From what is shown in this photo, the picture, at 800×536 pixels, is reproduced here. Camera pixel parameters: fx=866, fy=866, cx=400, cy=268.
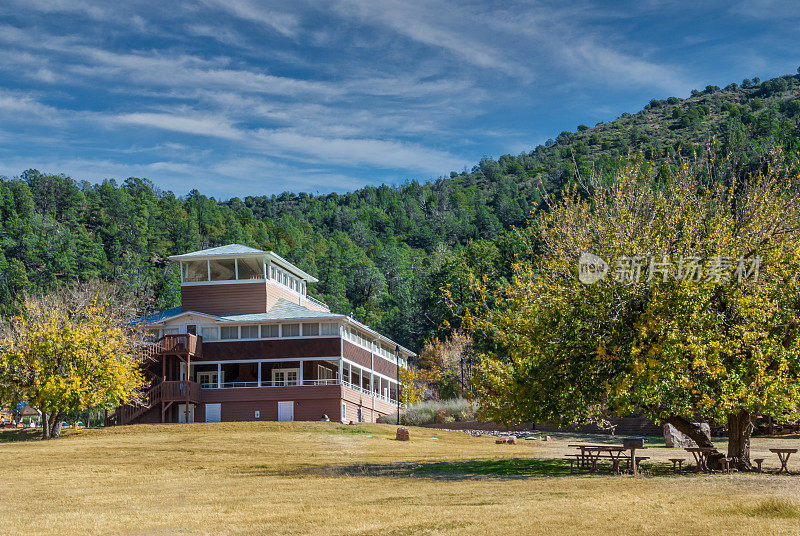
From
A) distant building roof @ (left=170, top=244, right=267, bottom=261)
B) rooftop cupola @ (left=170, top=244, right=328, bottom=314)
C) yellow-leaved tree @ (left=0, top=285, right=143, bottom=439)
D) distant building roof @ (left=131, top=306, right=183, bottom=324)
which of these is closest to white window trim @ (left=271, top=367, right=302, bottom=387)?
rooftop cupola @ (left=170, top=244, right=328, bottom=314)

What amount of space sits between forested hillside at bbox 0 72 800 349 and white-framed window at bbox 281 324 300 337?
87.6 ft

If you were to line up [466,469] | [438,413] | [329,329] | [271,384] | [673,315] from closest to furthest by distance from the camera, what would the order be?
[673,315], [466,469], [329,329], [271,384], [438,413]

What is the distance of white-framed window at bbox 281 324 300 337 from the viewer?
53062 mm

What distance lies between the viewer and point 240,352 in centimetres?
5306

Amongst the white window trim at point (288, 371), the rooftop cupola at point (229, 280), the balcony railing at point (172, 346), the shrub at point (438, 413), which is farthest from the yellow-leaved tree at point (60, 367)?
the shrub at point (438, 413)

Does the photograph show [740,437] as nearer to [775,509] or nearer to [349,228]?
[775,509]

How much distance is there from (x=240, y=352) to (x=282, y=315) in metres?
3.42

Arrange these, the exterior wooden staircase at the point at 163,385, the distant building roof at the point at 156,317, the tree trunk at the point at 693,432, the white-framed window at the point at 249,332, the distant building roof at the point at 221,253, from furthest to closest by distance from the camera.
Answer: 1. the distant building roof at the point at 221,253
2. the distant building roof at the point at 156,317
3. the white-framed window at the point at 249,332
4. the exterior wooden staircase at the point at 163,385
5. the tree trunk at the point at 693,432

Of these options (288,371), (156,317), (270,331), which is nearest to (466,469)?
(270,331)

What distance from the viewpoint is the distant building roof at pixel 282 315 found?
52406 mm

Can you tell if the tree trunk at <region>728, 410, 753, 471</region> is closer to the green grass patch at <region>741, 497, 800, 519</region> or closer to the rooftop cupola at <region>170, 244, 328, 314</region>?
the green grass patch at <region>741, 497, 800, 519</region>

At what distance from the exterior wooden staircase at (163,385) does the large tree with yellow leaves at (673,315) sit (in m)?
30.5

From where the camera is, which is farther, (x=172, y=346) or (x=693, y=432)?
(x=172, y=346)

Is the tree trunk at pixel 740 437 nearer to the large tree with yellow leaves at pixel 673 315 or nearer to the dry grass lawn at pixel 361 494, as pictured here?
the large tree with yellow leaves at pixel 673 315
